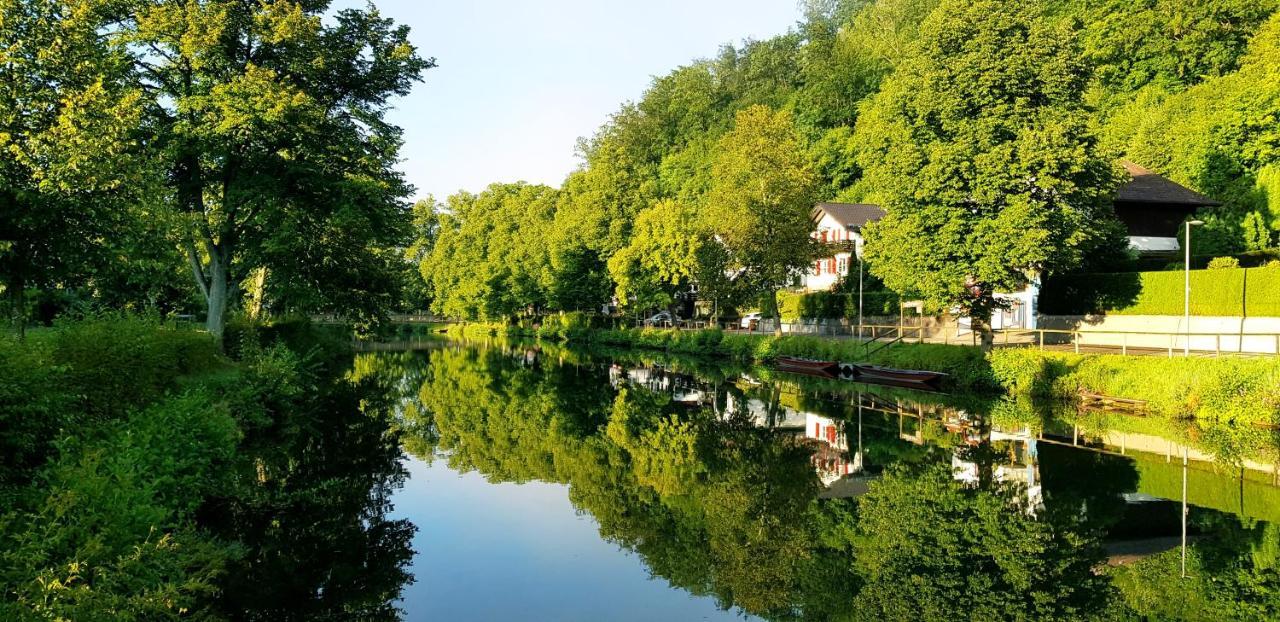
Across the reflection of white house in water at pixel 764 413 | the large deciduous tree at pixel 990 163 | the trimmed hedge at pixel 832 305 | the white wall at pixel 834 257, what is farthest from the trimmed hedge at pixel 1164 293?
the reflection of white house in water at pixel 764 413

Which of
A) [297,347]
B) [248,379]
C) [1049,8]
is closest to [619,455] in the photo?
[248,379]

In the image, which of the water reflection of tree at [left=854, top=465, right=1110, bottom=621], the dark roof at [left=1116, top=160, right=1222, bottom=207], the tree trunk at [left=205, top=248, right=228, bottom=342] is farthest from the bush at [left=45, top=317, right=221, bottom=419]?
the dark roof at [left=1116, top=160, right=1222, bottom=207]

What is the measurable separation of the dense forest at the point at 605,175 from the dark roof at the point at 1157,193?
1.63 metres

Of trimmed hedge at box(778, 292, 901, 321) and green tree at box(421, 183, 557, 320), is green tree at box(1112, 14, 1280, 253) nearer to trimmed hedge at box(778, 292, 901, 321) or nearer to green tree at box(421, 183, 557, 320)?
trimmed hedge at box(778, 292, 901, 321)

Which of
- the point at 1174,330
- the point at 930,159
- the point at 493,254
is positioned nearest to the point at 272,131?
the point at 930,159

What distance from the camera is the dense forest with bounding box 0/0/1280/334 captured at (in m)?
13.9

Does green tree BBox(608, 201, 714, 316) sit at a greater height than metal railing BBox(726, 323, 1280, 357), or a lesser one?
greater

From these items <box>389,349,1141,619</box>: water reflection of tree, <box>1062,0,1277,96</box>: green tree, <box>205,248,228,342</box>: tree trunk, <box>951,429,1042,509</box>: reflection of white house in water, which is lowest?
<box>389,349,1141,619</box>: water reflection of tree

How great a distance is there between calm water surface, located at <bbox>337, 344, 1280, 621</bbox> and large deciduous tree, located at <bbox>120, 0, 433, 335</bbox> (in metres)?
7.57

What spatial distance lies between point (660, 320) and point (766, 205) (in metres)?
30.0

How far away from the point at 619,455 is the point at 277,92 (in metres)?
15.2

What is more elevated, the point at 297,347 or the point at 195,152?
the point at 195,152

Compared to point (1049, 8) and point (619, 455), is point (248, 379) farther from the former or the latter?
point (1049, 8)

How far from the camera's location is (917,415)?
26.8 metres
